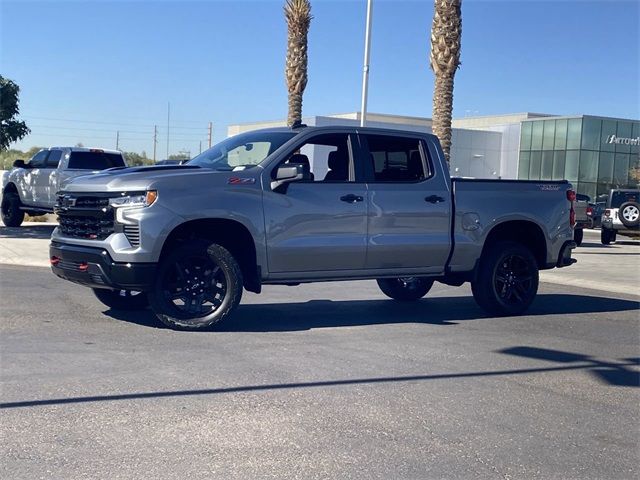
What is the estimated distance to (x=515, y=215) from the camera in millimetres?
9766

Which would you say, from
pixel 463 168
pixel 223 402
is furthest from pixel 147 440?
pixel 463 168

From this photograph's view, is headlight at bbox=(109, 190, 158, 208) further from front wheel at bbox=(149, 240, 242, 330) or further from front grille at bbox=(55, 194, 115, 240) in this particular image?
front wheel at bbox=(149, 240, 242, 330)

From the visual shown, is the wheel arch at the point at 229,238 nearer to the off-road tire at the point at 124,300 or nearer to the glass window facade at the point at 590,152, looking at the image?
the off-road tire at the point at 124,300

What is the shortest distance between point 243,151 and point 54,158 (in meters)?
11.9

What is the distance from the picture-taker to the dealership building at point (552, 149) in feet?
171

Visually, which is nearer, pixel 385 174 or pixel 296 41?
pixel 385 174

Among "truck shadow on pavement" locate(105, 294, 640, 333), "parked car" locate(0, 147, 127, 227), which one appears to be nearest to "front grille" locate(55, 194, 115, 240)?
"truck shadow on pavement" locate(105, 294, 640, 333)

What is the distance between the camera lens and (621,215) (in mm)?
26469

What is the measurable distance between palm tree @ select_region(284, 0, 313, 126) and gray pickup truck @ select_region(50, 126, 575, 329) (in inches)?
639

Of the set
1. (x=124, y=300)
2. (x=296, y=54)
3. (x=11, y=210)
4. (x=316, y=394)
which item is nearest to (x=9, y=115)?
(x=11, y=210)

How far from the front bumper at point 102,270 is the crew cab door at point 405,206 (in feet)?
8.10

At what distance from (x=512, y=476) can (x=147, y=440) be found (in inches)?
83.0

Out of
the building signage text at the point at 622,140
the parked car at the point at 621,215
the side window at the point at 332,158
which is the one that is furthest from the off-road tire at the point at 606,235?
the building signage text at the point at 622,140

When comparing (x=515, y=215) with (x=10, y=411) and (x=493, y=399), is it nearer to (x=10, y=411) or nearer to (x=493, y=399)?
(x=493, y=399)
